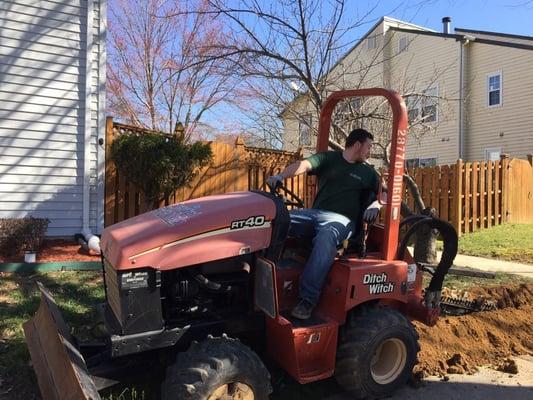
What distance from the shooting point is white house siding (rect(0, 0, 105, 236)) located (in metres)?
8.27

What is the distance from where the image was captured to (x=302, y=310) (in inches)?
139

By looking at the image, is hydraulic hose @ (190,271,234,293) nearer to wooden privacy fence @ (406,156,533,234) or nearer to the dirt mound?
the dirt mound

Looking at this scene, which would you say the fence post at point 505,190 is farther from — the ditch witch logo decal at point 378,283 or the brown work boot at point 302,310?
the brown work boot at point 302,310

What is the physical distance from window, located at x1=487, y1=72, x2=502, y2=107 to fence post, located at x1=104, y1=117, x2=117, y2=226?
56.2ft

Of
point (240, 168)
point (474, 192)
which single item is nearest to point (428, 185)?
point (474, 192)

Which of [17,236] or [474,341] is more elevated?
[17,236]

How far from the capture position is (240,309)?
3619 millimetres

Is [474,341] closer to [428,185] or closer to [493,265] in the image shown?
[493,265]

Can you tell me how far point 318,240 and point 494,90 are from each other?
20228 millimetres

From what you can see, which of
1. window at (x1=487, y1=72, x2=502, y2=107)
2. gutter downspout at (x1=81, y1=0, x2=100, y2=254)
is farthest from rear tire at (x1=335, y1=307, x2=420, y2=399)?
window at (x1=487, y1=72, x2=502, y2=107)

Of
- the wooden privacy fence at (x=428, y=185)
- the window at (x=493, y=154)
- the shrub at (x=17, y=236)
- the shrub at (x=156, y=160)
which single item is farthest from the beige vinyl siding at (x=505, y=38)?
the shrub at (x=17, y=236)

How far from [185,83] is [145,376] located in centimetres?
1662

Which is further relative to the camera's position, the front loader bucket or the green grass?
the green grass

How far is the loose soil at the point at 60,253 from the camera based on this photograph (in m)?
7.03
